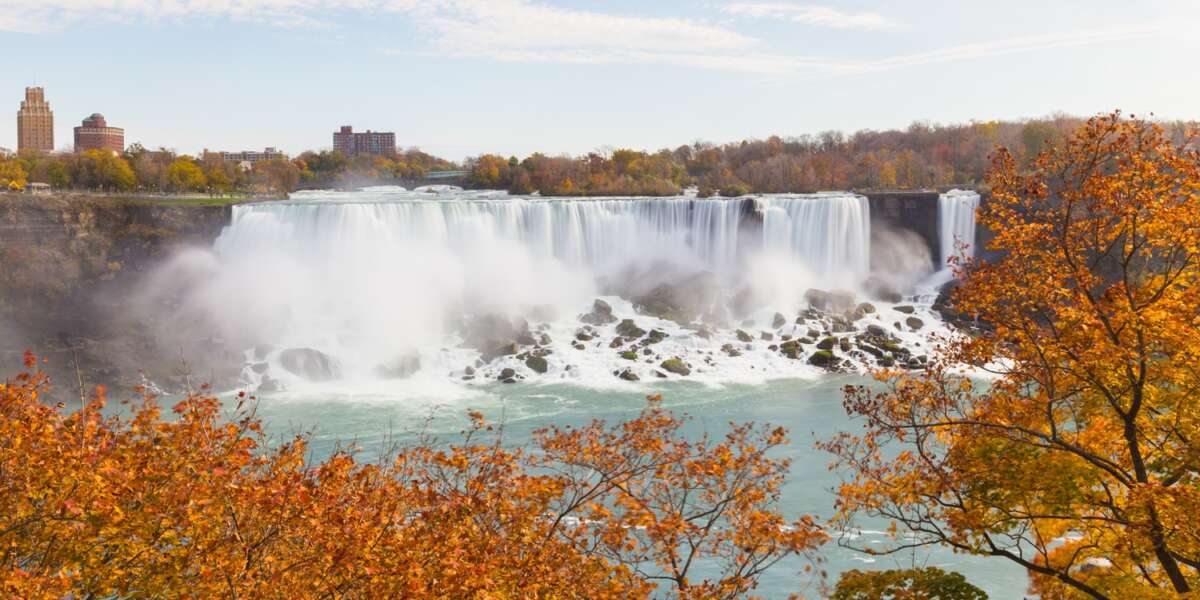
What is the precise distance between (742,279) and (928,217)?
8823mm

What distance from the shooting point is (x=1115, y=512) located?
7016 millimetres

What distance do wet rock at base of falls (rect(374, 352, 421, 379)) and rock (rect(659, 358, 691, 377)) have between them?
7318 mm

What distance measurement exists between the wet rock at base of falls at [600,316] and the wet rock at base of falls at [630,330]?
3.09ft

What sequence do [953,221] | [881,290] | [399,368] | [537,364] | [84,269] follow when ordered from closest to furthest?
[399,368]
[537,364]
[84,269]
[881,290]
[953,221]

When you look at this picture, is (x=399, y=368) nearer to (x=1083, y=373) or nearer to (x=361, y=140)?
(x=1083, y=373)

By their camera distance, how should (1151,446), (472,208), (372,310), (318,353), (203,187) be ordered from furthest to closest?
(203,187)
(472,208)
(372,310)
(318,353)
(1151,446)

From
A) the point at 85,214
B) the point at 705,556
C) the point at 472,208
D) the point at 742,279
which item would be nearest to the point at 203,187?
the point at 85,214

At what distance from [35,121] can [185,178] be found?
11097 cm

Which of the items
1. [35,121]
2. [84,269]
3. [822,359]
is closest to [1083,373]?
[822,359]

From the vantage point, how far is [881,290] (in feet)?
121

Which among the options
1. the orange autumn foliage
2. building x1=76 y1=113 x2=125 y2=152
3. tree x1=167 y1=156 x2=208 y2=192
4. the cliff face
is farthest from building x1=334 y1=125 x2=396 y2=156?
the orange autumn foliage

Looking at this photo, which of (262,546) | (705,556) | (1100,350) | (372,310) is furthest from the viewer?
(372,310)

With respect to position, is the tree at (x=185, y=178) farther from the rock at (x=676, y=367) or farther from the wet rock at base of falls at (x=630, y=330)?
the rock at (x=676, y=367)

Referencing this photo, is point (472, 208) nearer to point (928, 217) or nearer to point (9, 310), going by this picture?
point (9, 310)
